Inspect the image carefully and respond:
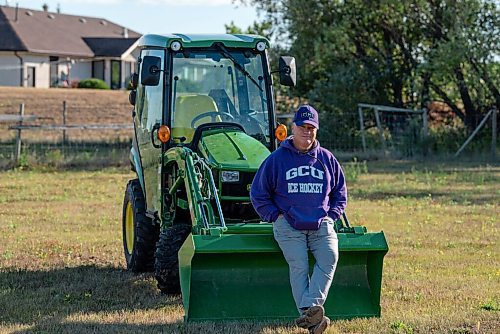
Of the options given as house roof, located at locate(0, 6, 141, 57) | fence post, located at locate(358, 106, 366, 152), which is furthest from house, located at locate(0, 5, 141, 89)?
fence post, located at locate(358, 106, 366, 152)

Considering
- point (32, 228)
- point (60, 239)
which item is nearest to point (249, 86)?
point (60, 239)

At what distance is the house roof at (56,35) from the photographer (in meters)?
59.8

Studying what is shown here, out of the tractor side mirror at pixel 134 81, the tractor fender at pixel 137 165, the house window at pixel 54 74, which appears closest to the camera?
the tractor fender at pixel 137 165

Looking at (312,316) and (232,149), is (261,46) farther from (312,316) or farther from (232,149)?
(312,316)

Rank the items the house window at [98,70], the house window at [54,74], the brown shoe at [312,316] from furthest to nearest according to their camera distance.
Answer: the house window at [98,70] → the house window at [54,74] → the brown shoe at [312,316]

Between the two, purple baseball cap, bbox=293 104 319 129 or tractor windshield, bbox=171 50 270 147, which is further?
tractor windshield, bbox=171 50 270 147

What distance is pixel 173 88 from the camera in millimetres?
9859

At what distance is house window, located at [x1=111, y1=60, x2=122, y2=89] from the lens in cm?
6538

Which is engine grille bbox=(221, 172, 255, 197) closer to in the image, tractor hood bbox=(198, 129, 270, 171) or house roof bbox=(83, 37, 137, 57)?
tractor hood bbox=(198, 129, 270, 171)

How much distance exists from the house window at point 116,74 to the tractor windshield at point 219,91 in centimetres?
5601

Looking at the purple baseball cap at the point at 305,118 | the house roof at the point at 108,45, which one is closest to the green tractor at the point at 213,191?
the purple baseball cap at the point at 305,118

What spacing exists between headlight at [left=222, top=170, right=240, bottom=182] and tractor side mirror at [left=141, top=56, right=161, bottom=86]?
1152mm

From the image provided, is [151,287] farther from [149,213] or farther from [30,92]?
[30,92]

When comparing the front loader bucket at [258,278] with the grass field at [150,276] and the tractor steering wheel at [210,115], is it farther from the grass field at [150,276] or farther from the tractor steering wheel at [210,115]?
the tractor steering wheel at [210,115]
